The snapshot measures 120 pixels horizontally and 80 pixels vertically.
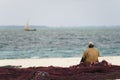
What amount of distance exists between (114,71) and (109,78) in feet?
3.17

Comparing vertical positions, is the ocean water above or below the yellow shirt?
below

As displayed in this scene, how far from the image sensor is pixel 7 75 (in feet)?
39.8

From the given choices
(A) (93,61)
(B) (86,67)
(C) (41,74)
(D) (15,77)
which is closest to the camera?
(C) (41,74)

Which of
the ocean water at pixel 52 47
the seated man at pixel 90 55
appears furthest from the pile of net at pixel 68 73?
the ocean water at pixel 52 47

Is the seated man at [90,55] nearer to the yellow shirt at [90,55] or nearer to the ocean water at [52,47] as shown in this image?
the yellow shirt at [90,55]

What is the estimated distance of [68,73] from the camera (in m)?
12.3

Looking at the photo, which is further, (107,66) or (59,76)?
(107,66)

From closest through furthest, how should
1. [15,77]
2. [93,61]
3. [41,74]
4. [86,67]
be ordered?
[41,74], [15,77], [86,67], [93,61]

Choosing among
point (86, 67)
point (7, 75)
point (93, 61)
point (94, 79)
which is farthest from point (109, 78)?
point (7, 75)

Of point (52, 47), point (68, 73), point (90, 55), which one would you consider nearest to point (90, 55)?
point (90, 55)

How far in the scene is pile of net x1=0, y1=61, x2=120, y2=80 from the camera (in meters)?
11.6

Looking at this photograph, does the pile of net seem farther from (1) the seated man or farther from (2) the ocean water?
(2) the ocean water

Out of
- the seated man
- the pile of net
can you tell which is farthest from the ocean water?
the pile of net

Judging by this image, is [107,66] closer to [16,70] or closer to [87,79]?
[87,79]
